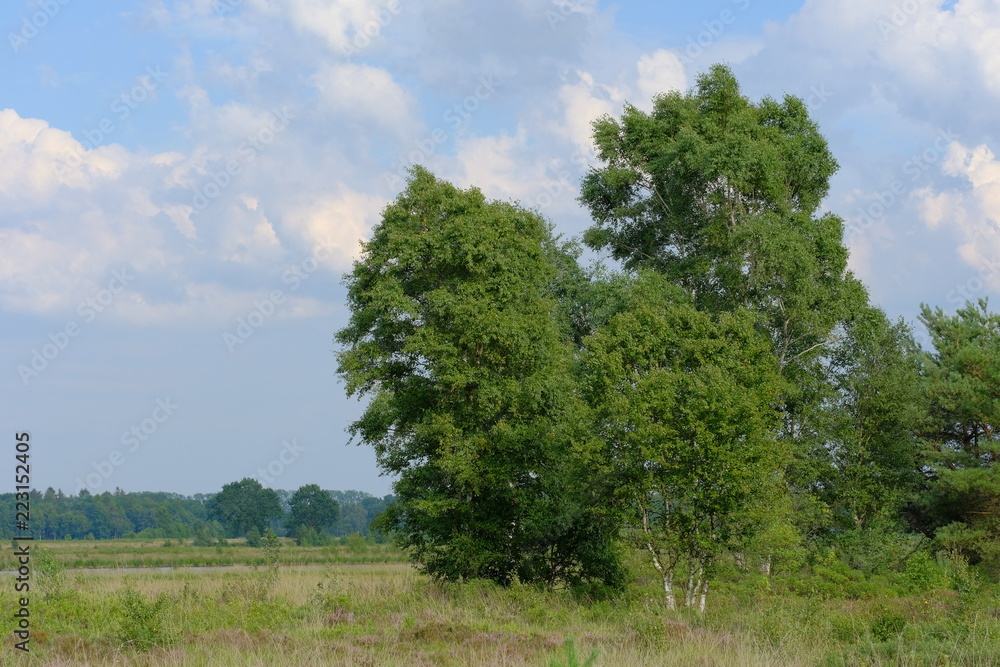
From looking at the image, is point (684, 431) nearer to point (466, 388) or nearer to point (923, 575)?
point (466, 388)

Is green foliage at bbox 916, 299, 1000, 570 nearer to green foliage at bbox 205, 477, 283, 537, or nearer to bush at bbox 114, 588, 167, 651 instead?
bush at bbox 114, 588, 167, 651

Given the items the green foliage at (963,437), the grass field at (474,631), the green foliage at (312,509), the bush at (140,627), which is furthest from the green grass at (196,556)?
the bush at (140,627)

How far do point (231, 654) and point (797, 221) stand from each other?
91.8 feet

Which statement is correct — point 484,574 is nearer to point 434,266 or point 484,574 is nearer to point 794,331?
point 434,266

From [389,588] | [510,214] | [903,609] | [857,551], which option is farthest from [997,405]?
[389,588]

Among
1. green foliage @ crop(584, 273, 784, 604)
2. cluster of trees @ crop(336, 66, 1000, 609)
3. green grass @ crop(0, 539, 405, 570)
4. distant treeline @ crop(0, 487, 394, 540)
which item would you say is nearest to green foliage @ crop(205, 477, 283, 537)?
distant treeline @ crop(0, 487, 394, 540)

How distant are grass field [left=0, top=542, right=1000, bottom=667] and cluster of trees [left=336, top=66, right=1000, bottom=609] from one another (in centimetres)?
303

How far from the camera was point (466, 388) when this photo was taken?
27.9m

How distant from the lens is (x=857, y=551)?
33.8 metres

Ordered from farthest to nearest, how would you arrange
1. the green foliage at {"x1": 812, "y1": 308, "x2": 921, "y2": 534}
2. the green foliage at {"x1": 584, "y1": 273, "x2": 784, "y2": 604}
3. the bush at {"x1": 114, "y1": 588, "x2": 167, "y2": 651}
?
1. the green foliage at {"x1": 812, "y1": 308, "x2": 921, "y2": 534}
2. the green foliage at {"x1": 584, "y1": 273, "x2": 784, "y2": 604}
3. the bush at {"x1": 114, "y1": 588, "x2": 167, "y2": 651}

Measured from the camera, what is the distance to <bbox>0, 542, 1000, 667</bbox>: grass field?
12148 mm

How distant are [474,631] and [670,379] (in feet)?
31.5

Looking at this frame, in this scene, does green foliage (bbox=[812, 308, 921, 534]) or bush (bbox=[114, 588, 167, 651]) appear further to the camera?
green foliage (bbox=[812, 308, 921, 534])

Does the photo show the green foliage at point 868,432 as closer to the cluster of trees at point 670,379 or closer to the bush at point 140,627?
the cluster of trees at point 670,379
